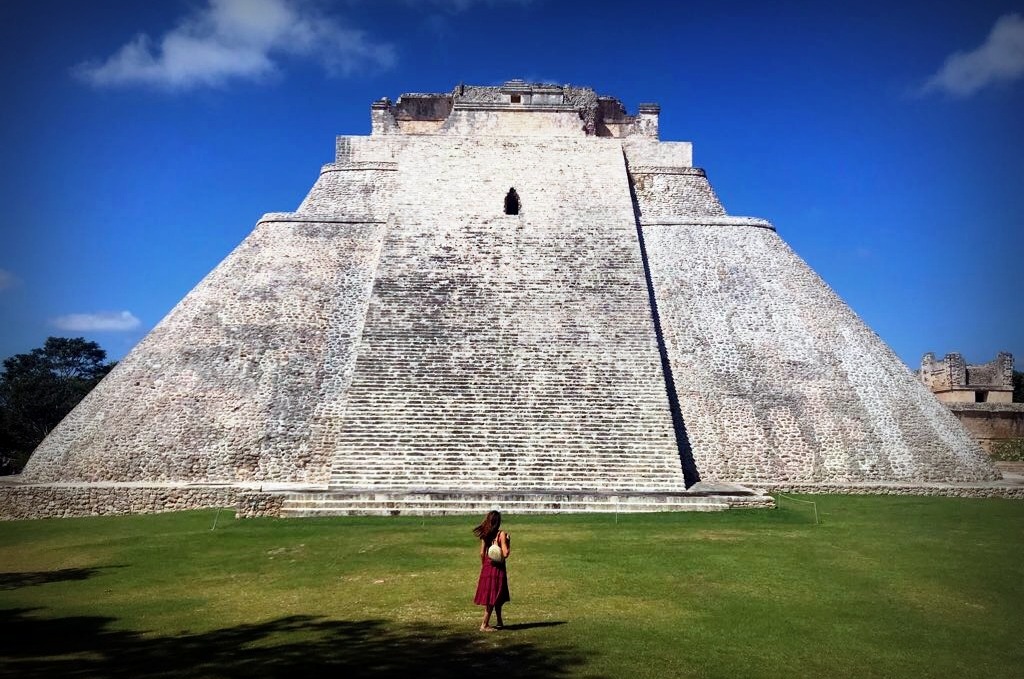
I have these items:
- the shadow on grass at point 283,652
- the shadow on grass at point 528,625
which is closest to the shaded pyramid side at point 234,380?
the shadow on grass at point 283,652

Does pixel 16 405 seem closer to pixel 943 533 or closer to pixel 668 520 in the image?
pixel 668 520

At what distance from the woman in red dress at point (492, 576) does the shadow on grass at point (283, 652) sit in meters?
0.17

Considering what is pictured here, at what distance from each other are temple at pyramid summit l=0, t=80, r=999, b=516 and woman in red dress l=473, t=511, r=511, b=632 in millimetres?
4988

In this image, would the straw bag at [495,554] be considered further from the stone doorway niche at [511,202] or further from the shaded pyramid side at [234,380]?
the stone doorway niche at [511,202]

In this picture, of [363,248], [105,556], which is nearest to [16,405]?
[363,248]

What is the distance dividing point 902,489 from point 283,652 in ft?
34.0

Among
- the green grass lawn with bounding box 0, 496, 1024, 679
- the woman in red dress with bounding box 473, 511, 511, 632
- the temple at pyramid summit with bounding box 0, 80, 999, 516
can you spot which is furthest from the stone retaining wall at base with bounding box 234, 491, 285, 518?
the woman in red dress with bounding box 473, 511, 511, 632

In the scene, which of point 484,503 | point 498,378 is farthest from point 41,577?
point 498,378

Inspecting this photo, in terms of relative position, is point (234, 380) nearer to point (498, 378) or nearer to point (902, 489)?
point (498, 378)

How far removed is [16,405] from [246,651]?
94.3 feet

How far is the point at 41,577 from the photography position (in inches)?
299

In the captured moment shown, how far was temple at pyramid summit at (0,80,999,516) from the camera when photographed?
36.8 feet

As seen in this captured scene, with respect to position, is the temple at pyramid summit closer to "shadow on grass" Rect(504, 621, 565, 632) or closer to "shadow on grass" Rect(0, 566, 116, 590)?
"shadow on grass" Rect(0, 566, 116, 590)

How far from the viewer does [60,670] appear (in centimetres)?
445
